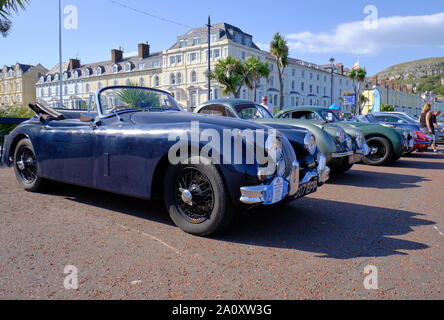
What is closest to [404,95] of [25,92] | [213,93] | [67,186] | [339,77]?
[339,77]

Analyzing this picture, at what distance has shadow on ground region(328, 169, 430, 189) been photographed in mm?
6004

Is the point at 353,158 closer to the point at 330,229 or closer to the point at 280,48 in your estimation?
the point at 330,229

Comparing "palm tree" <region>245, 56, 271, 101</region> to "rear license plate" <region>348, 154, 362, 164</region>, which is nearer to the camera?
"rear license plate" <region>348, 154, 362, 164</region>

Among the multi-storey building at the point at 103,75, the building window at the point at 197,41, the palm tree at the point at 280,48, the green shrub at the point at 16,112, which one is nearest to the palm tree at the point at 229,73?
the palm tree at the point at 280,48

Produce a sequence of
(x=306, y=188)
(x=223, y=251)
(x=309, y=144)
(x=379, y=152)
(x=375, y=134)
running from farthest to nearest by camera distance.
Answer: (x=379, y=152) < (x=375, y=134) < (x=309, y=144) < (x=306, y=188) < (x=223, y=251)

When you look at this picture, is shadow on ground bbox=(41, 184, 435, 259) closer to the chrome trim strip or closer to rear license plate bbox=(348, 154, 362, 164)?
the chrome trim strip

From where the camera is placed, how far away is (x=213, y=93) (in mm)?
50656

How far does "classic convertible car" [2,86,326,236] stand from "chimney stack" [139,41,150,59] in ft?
199

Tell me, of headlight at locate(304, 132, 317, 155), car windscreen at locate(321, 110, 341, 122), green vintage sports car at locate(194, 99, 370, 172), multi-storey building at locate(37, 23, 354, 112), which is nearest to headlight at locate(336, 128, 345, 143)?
green vintage sports car at locate(194, 99, 370, 172)

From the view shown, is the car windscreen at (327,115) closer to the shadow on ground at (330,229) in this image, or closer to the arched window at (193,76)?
the shadow on ground at (330,229)

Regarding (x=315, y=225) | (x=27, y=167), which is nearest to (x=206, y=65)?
(x=27, y=167)

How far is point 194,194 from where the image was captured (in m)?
3.11

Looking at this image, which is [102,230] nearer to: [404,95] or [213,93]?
[213,93]

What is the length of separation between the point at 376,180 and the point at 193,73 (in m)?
50.0
